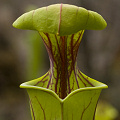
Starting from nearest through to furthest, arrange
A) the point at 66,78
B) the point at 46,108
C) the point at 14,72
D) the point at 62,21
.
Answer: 1. the point at 62,21
2. the point at 46,108
3. the point at 66,78
4. the point at 14,72

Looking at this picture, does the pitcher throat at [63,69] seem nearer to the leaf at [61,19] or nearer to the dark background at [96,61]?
the leaf at [61,19]

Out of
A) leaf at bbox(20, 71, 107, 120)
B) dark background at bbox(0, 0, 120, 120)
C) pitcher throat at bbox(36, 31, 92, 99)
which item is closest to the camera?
leaf at bbox(20, 71, 107, 120)

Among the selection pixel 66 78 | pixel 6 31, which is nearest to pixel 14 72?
pixel 6 31

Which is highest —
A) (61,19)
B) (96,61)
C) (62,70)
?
(61,19)

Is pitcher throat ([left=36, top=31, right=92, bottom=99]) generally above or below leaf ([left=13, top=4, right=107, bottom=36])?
below

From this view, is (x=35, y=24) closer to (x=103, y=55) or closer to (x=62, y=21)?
(x=62, y=21)

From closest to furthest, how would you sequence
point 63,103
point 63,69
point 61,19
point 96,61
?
point 61,19, point 63,103, point 63,69, point 96,61

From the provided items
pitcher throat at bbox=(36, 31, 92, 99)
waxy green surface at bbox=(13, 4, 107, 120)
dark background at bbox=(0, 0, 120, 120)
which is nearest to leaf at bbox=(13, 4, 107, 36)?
waxy green surface at bbox=(13, 4, 107, 120)

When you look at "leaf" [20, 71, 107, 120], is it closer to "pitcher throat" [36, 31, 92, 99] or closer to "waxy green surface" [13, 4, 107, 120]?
"waxy green surface" [13, 4, 107, 120]

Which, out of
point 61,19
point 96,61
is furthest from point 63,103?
point 96,61

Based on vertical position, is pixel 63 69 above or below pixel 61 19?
below

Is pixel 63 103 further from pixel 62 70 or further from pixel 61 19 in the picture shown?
pixel 61 19
